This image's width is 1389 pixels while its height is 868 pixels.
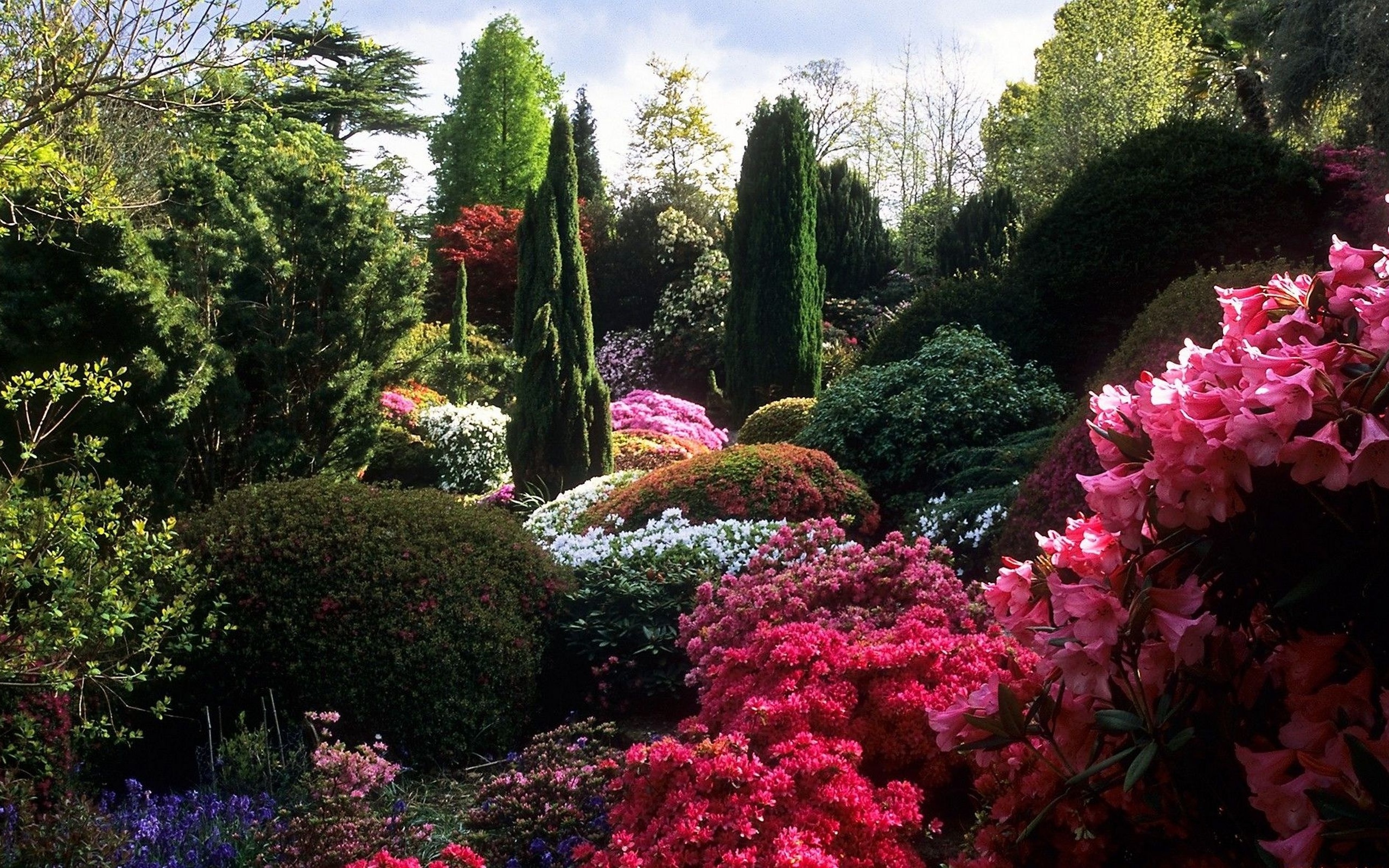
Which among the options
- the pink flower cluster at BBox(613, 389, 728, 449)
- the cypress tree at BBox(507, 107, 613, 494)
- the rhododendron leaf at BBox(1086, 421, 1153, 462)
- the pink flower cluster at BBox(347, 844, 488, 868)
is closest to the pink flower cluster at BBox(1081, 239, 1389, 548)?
the rhododendron leaf at BBox(1086, 421, 1153, 462)

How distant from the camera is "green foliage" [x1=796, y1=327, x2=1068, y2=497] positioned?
838 centimetres

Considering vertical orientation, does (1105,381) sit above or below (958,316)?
below

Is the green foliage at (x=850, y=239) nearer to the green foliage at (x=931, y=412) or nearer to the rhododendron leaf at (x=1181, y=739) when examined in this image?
the green foliage at (x=931, y=412)

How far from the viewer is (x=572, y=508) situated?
8.33 metres

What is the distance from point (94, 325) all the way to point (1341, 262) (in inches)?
305

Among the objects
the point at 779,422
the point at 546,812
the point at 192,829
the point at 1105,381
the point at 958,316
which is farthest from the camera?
the point at 779,422

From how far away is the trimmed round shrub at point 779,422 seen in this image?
37.2 feet

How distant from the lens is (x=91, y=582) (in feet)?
12.3

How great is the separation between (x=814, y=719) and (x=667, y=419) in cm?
1150

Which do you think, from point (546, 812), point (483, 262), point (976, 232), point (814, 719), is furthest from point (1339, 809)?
point (483, 262)

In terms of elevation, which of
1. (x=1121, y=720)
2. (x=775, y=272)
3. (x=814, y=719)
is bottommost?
(x=814, y=719)

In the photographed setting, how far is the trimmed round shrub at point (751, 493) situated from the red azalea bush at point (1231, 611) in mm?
5016

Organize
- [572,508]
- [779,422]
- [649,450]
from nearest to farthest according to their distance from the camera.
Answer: [572,508] < [779,422] < [649,450]

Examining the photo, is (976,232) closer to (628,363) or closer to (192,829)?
(628,363)
